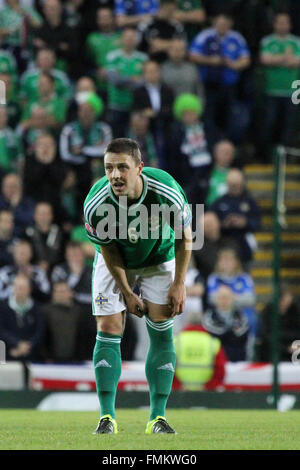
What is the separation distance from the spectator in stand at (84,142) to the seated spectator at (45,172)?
0.70ft

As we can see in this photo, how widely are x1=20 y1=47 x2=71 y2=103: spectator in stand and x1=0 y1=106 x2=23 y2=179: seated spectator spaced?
2.17 ft

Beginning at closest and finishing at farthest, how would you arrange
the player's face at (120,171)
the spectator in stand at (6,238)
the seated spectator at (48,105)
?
1. the player's face at (120,171)
2. the spectator in stand at (6,238)
3. the seated spectator at (48,105)

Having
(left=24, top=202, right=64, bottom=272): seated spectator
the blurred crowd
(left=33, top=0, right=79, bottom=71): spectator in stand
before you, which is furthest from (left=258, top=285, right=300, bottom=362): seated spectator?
(left=33, top=0, right=79, bottom=71): spectator in stand

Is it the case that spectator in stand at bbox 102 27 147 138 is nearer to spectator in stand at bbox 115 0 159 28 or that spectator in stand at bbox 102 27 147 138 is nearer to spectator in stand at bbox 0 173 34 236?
spectator in stand at bbox 115 0 159 28

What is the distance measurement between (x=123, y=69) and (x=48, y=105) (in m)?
1.24

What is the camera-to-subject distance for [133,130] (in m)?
15.2

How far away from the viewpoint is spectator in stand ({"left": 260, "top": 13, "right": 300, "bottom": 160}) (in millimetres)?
16688

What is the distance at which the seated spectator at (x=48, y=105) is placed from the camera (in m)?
15.6

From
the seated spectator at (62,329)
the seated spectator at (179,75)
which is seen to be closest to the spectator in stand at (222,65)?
the seated spectator at (179,75)

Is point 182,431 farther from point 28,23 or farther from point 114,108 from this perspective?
point 28,23

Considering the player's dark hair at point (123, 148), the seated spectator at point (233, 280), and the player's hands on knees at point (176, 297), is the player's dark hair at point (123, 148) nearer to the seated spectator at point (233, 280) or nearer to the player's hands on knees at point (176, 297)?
the player's hands on knees at point (176, 297)

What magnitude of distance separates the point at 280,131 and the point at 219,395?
6.12 metres

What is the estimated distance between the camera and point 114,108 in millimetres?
15891

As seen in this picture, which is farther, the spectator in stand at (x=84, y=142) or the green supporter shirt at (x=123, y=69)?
the green supporter shirt at (x=123, y=69)
